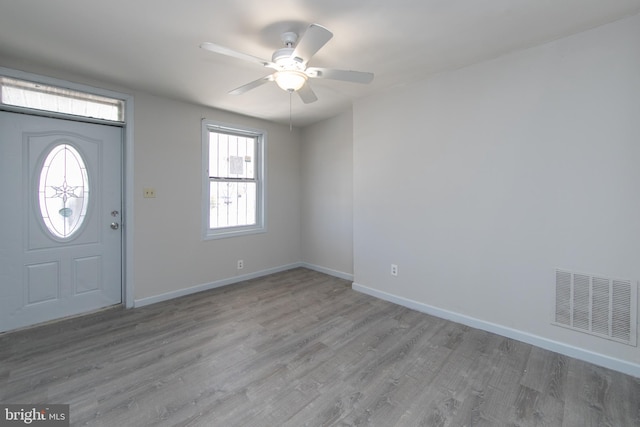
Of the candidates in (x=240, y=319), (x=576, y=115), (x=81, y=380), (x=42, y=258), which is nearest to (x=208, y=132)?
(x=42, y=258)

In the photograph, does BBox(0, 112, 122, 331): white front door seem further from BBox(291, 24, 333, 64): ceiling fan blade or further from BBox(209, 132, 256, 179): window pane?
BBox(291, 24, 333, 64): ceiling fan blade

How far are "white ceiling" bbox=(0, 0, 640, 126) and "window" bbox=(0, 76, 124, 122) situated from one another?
0.63 feet

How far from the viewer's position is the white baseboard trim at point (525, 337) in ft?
6.66

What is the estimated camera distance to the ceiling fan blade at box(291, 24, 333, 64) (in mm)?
1602

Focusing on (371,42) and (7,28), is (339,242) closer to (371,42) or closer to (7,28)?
(371,42)

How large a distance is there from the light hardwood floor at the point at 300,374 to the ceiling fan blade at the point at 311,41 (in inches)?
86.7

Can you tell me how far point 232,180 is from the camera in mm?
4148

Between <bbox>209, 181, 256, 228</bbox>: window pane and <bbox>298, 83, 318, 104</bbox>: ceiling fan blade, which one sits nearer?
<bbox>298, 83, 318, 104</bbox>: ceiling fan blade

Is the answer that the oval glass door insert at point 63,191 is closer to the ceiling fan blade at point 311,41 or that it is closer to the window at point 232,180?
the window at point 232,180

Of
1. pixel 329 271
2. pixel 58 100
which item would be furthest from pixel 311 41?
pixel 329 271

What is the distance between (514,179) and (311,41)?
201cm

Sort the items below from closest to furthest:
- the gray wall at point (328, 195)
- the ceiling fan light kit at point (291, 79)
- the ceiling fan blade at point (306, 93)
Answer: the ceiling fan light kit at point (291, 79), the ceiling fan blade at point (306, 93), the gray wall at point (328, 195)

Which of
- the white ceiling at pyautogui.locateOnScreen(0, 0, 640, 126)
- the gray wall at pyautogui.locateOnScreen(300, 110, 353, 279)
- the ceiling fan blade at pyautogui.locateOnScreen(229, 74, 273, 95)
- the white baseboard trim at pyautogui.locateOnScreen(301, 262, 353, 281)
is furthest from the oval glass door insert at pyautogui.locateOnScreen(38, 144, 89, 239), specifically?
the white baseboard trim at pyautogui.locateOnScreen(301, 262, 353, 281)

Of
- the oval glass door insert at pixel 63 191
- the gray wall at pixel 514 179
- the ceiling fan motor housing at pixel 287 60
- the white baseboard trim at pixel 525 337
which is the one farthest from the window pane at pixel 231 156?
the white baseboard trim at pixel 525 337
